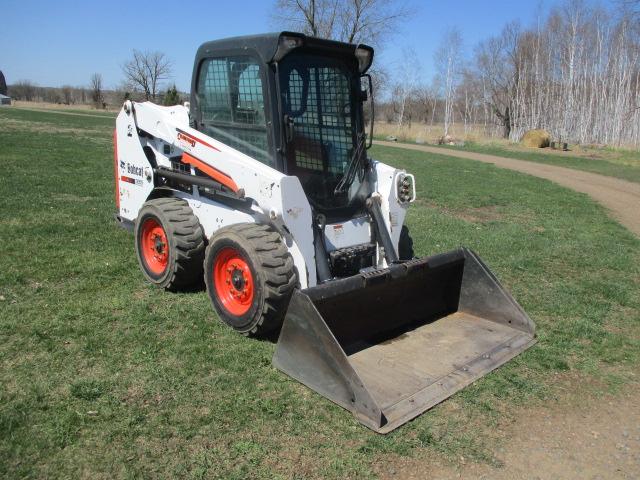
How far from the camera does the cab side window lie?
4.85 meters

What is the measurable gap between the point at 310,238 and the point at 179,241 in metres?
1.34

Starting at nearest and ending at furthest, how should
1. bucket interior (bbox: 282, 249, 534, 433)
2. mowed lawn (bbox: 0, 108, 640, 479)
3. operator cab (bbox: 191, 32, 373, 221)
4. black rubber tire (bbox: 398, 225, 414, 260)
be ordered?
1. mowed lawn (bbox: 0, 108, 640, 479)
2. bucket interior (bbox: 282, 249, 534, 433)
3. operator cab (bbox: 191, 32, 373, 221)
4. black rubber tire (bbox: 398, 225, 414, 260)

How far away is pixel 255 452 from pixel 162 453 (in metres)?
0.52

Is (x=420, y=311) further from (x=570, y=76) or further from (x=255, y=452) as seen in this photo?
(x=570, y=76)

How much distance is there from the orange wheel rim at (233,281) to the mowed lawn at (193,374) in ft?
0.81

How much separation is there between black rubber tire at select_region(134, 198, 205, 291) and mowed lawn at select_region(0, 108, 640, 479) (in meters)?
0.19

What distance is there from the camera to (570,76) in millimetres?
32438

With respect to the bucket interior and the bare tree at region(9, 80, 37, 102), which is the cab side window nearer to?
the bucket interior

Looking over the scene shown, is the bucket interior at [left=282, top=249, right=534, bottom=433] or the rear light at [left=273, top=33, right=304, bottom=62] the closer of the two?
the bucket interior at [left=282, top=249, right=534, bottom=433]

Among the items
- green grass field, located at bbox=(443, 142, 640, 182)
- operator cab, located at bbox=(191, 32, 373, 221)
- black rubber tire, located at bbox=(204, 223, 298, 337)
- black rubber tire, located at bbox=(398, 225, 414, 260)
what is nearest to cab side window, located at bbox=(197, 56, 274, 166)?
operator cab, located at bbox=(191, 32, 373, 221)

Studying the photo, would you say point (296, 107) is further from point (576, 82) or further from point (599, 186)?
point (576, 82)

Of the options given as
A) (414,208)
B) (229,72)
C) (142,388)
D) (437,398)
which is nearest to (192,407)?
(142,388)

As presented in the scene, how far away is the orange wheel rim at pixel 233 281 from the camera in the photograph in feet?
15.0

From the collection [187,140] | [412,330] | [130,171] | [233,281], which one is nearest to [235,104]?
[187,140]
